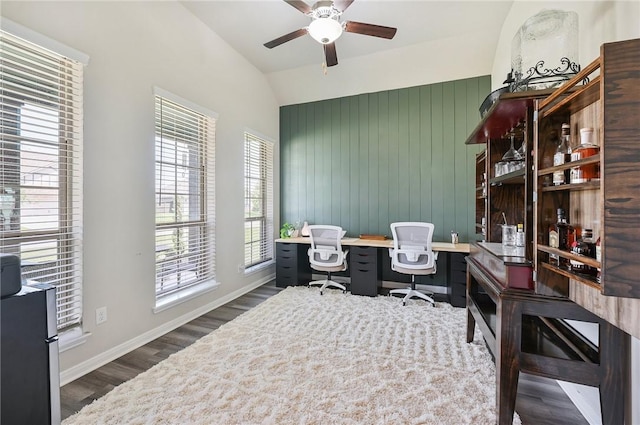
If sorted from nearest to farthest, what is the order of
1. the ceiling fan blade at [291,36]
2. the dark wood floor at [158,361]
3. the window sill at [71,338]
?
the dark wood floor at [158,361], the window sill at [71,338], the ceiling fan blade at [291,36]

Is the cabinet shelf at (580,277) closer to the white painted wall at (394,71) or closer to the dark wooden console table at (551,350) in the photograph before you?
the dark wooden console table at (551,350)

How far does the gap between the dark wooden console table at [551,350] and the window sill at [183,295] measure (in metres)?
2.83

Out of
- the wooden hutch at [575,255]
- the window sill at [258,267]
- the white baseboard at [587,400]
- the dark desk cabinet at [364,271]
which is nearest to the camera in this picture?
the wooden hutch at [575,255]

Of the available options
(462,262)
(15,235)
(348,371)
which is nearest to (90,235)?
(15,235)

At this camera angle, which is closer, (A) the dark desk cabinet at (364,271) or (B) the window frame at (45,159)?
(B) the window frame at (45,159)

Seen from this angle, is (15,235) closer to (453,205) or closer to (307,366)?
(307,366)

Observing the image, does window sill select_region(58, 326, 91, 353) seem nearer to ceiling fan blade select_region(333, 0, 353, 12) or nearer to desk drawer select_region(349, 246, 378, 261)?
desk drawer select_region(349, 246, 378, 261)

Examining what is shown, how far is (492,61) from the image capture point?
149 inches

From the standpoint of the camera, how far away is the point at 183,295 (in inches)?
121

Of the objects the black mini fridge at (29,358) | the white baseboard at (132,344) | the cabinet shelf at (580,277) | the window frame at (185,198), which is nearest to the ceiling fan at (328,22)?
the window frame at (185,198)

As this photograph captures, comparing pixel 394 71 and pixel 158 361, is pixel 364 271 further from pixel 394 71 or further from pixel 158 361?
pixel 394 71

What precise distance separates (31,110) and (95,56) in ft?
2.15

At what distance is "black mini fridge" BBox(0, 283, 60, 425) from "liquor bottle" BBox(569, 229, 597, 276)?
84.8 inches

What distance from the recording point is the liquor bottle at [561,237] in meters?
1.21
